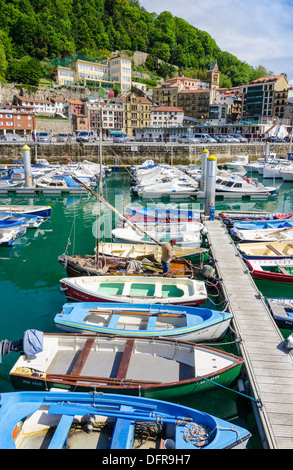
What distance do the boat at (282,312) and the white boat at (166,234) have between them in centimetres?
669

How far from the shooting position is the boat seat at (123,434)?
6.22m

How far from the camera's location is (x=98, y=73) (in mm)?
106188

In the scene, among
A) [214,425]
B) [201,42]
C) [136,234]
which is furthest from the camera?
[201,42]

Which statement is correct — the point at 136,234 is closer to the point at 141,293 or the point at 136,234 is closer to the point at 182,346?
the point at 141,293

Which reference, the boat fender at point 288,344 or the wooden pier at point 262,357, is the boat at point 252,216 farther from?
the boat fender at point 288,344

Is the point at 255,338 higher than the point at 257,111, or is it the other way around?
the point at 257,111

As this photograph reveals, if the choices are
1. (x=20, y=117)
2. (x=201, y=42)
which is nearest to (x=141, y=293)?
(x=20, y=117)

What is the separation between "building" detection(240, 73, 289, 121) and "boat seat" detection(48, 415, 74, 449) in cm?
10390

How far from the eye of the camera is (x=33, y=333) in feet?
30.9

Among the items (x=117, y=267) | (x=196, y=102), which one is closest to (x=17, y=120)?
(x=196, y=102)

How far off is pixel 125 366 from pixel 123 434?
258 cm

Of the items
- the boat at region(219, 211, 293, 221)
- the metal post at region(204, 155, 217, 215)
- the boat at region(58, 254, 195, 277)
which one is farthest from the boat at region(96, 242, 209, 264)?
the metal post at region(204, 155, 217, 215)

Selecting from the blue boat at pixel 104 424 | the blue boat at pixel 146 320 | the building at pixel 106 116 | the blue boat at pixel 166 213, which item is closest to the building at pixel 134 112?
the building at pixel 106 116
